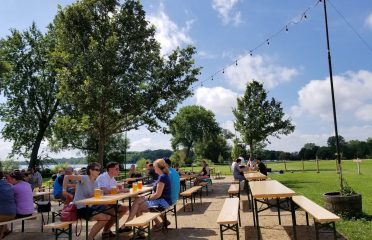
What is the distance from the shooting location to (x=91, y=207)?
24.5 feet

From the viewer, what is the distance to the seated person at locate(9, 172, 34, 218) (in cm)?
806

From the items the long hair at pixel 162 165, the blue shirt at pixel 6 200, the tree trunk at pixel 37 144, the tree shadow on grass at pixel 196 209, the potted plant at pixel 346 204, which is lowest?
the tree shadow on grass at pixel 196 209

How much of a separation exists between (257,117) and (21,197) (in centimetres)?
2948

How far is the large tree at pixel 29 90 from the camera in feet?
117

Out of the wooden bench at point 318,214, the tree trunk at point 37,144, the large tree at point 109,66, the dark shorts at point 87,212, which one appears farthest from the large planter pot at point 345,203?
the tree trunk at point 37,144

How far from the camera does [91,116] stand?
20.9 metres

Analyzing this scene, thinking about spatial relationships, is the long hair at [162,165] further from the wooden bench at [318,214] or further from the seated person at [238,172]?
the seated person at [238,172]

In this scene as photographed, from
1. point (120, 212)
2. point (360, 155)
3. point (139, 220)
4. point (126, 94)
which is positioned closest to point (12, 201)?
point (120, 212)

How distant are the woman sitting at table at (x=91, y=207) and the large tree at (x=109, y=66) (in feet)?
39.8

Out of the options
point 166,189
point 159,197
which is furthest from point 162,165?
point 159,197

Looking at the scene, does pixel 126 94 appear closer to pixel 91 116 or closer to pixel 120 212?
pixel 91 116

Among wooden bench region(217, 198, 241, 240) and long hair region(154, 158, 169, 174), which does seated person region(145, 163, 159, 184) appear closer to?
long hair region(154, 158, 169, 174)

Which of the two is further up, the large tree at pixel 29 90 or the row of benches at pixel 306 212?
the large tree at pixel 29 90

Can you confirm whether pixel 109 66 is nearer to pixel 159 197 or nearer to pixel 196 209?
pixel 196 209
